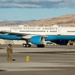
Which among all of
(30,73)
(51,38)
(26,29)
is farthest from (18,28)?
(30,73)

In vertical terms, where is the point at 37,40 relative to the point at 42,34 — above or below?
below

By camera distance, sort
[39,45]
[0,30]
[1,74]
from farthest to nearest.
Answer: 1. [0,30]
2. [39,45]
3. [1,74]

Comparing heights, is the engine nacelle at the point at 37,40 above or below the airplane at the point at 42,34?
below

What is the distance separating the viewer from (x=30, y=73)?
22.1m

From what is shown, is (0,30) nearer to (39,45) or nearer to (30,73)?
(39,45)

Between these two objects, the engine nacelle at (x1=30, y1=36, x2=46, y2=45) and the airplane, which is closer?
the engine nacelle at (x1=30, y1=36, x2=46, y2=45)

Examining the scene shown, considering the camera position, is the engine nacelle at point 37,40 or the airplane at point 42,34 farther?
the airplane at point 42,34

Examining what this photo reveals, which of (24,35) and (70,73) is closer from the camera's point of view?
(70,73)


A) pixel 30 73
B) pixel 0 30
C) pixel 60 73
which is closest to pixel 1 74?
pixel 30 73

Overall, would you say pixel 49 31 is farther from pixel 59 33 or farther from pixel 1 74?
pixel 1 74

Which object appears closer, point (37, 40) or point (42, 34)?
point (37, 40)

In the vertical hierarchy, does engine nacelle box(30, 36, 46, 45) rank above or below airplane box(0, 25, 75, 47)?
below

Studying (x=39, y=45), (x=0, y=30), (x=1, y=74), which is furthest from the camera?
(x=0, y=30)

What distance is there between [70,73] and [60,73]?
1.82 ft
